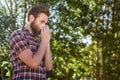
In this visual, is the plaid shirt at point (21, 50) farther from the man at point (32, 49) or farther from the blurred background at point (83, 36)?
the blurred background at point (83, 36)

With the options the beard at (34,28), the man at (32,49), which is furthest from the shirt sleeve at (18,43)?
the beard at (34,28)

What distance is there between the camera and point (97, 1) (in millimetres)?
10086

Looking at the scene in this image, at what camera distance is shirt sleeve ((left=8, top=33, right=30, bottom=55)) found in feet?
10.0

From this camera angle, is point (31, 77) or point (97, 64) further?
point (97, 64)

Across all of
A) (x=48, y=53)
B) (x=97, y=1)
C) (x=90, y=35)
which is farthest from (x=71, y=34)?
(x=48, y=53)

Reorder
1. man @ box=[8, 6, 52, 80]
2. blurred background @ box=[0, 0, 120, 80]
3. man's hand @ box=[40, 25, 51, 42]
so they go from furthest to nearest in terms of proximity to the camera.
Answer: blurred background @ box=[0, 0, 120, 80], man's hand @ box=[40, 25, 51, 42], man @ box=[8, 6, 52, 80]

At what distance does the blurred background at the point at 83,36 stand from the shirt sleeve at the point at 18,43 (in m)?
7.13

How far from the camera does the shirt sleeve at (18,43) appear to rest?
10.0ft

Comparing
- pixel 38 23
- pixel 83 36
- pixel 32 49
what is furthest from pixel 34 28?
pixel 83 36

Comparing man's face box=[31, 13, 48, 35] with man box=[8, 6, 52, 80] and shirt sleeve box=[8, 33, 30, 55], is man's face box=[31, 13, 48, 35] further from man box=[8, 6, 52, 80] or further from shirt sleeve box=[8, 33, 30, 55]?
shirt sleeve box=[8, 33, 30, 55]

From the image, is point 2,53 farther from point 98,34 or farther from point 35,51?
point 35,51

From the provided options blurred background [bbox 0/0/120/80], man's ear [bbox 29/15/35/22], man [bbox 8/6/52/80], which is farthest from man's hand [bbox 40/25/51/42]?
blurred background [bbox 0/0/120/80]

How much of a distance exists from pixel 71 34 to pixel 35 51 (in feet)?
24.4

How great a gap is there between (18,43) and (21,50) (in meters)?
0.09
